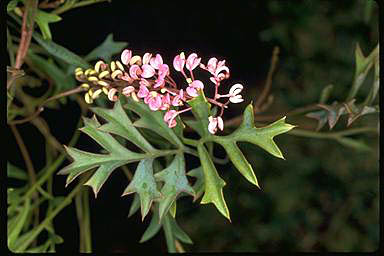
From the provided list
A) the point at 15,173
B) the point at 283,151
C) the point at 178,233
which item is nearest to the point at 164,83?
the point at 178,233

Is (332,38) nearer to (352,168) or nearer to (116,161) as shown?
(352,168)

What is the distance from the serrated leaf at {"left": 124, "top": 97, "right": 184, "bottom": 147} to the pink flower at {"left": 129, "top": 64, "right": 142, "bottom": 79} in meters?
0.07

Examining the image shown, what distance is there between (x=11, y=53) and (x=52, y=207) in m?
0.22

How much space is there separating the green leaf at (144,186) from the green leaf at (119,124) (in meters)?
0.04

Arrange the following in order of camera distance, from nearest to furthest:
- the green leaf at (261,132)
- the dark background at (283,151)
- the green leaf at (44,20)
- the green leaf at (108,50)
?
the green leaf at (261,132) → the green leaf at (44,20) → the green leaf at (108,50) → the dark background at (283,151)

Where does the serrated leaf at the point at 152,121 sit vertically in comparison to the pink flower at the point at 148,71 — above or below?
below

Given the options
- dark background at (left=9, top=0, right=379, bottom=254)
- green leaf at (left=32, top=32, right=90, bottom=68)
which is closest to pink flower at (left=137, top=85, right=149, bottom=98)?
green leaf at (left=32, top=32, right=90, bottom=68)

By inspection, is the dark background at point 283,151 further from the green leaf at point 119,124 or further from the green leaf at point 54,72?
the green leaf at point 119,124

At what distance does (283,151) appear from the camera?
3.40 feet

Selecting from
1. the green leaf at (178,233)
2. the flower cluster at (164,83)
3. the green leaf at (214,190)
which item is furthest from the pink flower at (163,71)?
the green leaf at (178,233)

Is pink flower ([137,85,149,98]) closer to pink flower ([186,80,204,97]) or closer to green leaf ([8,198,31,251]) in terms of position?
pink flower ([186,80,204,97])

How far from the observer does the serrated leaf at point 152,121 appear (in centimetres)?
64

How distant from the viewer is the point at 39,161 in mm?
930

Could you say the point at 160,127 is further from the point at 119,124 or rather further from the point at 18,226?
the point at 18,226
